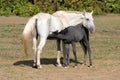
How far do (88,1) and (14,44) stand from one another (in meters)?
9.74

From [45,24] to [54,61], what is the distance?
1702 mm

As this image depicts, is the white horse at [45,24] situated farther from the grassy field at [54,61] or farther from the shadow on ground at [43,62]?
the shadow on ground at [43,62]

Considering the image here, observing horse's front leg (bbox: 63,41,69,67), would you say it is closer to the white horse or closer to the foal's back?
the foal's back

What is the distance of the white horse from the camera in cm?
1088

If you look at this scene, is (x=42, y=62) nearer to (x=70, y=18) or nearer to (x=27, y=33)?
(x=27, y=33)

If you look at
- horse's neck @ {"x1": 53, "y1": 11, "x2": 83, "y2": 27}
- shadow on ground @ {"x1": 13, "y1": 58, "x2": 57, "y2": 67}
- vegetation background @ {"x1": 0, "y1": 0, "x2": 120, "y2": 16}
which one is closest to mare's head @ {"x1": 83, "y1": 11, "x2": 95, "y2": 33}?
horse's neck @ {"x1": 53, "y1": 11, "x2": 83, "y2": 27}

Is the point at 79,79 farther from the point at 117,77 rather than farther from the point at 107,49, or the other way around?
the point at 107,49

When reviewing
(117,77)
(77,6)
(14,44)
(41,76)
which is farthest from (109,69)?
(77,6)

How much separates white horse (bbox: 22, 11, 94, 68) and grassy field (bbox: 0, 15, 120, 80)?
0.61 meters

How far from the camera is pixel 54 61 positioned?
40.3ft

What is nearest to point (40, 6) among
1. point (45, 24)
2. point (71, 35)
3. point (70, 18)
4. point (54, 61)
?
point (54, 61)

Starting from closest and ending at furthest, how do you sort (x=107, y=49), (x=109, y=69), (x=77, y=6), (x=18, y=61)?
(x=109, y=69), (x=18, y=61), (x=107, y=49), (x=77, y=6)

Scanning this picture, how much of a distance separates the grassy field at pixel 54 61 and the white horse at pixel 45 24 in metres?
0.61

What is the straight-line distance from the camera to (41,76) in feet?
33.5
